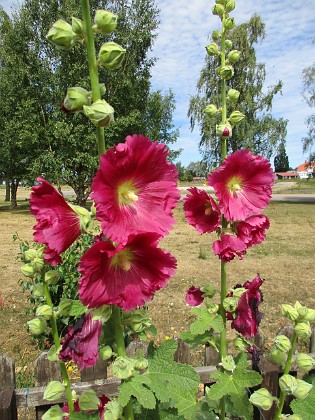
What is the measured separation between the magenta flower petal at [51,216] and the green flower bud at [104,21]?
400 mm

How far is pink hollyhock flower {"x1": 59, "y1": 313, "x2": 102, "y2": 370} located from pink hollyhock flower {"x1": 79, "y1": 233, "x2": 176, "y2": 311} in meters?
0.14

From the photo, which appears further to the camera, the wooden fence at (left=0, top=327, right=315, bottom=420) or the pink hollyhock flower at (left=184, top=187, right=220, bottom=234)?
the wooden fence at (left=0, top=327, right=315, bottom=420)

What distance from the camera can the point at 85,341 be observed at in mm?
1000

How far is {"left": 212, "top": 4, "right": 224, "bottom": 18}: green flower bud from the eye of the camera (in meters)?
1.59

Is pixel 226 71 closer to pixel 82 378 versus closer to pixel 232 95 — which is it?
pixel 232 95

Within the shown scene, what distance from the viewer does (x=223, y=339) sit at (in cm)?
148

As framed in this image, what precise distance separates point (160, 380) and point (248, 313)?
50cm

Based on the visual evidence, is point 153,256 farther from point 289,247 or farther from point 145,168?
point 289,247

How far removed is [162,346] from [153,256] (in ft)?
1.26

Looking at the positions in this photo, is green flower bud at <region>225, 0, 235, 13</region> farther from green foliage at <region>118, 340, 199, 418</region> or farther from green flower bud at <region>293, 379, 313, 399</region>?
green flower bud at <region>293, 379, 313, 399</region>

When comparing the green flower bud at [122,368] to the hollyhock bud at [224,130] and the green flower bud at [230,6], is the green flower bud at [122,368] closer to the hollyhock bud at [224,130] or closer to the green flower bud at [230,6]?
the hollyhock bud at [224,130]

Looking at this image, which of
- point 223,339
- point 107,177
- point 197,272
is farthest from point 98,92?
point 197,272

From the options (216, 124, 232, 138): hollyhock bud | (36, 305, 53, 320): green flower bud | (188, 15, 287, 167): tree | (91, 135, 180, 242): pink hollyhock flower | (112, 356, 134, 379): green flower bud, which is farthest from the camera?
(188, 15, 287, 167): tree

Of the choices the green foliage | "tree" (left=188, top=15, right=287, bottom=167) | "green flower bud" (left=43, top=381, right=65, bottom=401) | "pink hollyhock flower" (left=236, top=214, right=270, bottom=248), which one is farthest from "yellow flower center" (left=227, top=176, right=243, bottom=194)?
"tree" (left=188, top=15, right=287, bottom=167)
